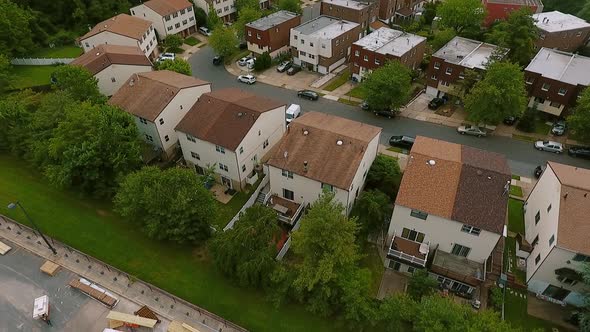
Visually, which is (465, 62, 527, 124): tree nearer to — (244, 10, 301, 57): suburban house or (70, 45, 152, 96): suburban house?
(244, 10, 301, 57): suburban house

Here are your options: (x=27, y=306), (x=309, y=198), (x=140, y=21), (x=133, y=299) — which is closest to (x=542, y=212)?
(x=309, y=198)

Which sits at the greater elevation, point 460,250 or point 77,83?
point 77,83

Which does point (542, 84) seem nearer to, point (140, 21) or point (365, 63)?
point (365, 63)

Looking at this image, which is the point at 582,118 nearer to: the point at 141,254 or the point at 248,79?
the point at 248,79

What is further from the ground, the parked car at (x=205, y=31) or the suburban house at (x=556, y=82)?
the suburban house at (x=556, y=82)

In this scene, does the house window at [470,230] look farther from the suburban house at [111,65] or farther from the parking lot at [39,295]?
the suburban house at [111,65]

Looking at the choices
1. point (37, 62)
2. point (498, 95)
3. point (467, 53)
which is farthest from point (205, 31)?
point (498, 95)

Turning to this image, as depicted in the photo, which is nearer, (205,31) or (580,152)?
(580,152)

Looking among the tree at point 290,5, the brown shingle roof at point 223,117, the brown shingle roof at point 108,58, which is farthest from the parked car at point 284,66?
the brown shingle roof at point 223,117
